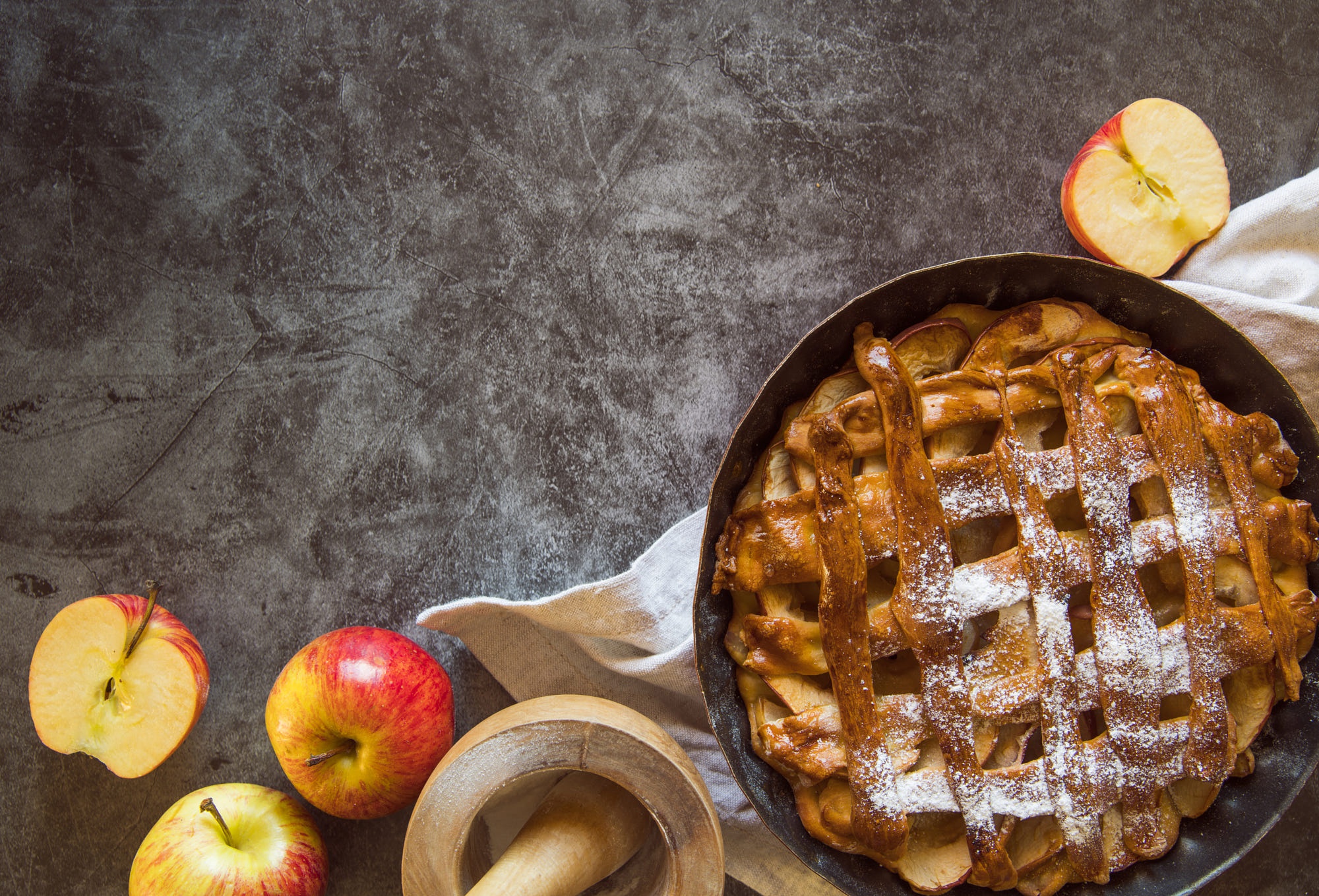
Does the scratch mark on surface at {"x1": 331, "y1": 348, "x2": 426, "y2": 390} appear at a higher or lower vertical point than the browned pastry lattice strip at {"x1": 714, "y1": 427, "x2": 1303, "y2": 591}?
lower

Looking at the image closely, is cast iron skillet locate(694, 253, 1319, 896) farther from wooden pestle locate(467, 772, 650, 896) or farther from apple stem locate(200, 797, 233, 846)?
apple stem locate(200, 797, 233, 846)

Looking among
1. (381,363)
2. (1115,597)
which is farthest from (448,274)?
(1115,597)

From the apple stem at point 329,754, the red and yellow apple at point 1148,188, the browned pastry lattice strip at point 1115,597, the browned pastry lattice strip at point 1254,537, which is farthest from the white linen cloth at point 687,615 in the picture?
Answer: the browned pastry lattice strip at point 1115,597

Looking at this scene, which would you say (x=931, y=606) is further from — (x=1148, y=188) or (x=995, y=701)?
(x=1148, y=188)

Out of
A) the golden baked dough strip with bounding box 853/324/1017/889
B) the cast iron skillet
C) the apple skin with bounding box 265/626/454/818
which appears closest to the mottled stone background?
the apple skin with bounding box 265/626/454/818

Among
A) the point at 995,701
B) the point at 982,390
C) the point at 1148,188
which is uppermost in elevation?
the point at 1148,188
